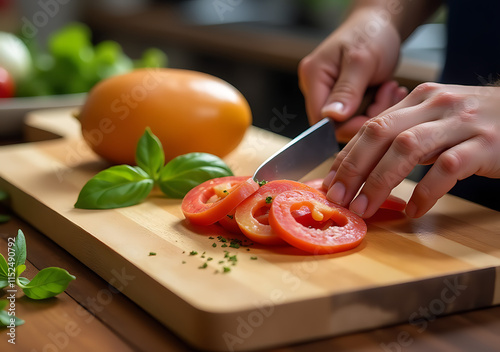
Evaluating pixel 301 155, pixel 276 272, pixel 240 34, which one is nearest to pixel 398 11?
pixel 301 155

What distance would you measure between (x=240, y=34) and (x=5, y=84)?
5.88 feet

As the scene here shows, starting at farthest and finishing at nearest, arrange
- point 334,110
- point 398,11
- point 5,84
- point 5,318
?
point 5,84
point 398,11
point 334,110
point 5,318

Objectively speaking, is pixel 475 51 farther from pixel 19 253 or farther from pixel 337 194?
pixel 19 253

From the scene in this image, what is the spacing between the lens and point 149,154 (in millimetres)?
1227

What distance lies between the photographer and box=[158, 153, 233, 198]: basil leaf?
1.19 meters

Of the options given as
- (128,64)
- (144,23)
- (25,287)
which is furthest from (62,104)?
(144,23)

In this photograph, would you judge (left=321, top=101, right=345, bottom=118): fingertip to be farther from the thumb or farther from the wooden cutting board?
the wooden cutting board

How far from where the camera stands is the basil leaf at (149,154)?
122 cm

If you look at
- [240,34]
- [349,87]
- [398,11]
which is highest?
[398,11]

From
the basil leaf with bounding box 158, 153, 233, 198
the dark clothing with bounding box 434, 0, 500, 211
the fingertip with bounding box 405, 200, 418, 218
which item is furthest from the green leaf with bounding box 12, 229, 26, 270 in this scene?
the dark clothing with bounding box 434, 0, 500, 211

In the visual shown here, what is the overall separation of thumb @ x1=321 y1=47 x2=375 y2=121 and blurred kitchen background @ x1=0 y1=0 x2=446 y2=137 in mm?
931

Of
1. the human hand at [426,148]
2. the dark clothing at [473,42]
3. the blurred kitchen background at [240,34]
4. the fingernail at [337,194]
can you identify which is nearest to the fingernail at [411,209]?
the human hand at [426,148]

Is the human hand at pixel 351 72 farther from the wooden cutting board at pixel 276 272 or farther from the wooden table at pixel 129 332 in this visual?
the wooden table at pixel 129 332

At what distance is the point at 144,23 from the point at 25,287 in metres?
3.51
